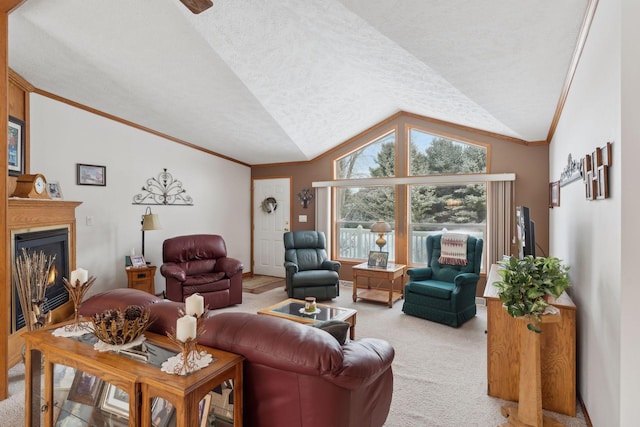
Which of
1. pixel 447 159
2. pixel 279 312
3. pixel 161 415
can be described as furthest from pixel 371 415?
pixel 447 159

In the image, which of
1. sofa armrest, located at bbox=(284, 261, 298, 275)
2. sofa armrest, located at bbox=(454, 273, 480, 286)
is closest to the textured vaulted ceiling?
sofa armrest, located at bbox=(454, 273, 480, 286)

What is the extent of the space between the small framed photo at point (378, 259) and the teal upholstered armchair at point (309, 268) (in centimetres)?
52

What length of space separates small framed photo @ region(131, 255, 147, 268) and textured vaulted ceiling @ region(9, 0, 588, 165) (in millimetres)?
1949

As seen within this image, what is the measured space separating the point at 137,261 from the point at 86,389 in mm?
3421

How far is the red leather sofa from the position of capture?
1448mm

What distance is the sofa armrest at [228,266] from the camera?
16.2ft

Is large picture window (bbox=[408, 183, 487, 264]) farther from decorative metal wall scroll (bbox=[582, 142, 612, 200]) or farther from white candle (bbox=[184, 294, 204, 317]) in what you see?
white candle (bbox=[184, 294, 204, 317])

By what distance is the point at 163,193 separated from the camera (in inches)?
215

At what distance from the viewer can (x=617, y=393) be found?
1.60 metres

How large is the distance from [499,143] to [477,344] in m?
2.92

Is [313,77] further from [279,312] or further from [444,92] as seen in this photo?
[279,312]

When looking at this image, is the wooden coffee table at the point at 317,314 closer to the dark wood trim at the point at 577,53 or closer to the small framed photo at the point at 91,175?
the dark wood trim at the point at 577,53

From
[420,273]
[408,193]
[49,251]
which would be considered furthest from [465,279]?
[49,251]

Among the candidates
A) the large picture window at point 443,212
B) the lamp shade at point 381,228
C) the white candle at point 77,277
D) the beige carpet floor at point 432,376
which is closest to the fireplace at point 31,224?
the beige carpet floor at point 432,376
